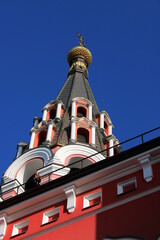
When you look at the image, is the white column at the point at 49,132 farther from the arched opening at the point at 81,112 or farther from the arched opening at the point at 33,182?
the arched opening at the point at 81,112

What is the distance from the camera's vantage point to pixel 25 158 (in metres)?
25.1

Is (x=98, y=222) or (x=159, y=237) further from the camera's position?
(x=98, y=222)

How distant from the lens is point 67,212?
15.2 m

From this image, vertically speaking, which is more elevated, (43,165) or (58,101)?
(58,101)

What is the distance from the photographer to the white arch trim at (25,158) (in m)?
24.2

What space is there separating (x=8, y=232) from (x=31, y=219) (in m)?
0.89

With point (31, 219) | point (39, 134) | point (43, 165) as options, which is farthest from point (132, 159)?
point (39, 134)

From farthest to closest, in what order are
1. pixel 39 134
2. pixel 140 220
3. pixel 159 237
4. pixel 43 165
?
pixel 39 134
pixel 43 165
pixel 140 220
pixel 159 237

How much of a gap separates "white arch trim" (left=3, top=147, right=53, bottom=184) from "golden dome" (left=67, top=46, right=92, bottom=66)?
19.7m

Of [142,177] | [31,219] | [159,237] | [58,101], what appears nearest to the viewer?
[159,237]

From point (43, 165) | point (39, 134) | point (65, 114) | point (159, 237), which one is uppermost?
point (65, 114)

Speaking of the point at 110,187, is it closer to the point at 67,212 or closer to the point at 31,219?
the point at 67,212

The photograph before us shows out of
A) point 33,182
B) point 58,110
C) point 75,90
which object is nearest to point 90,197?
point 33,182

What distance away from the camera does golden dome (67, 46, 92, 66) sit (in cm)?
4362
